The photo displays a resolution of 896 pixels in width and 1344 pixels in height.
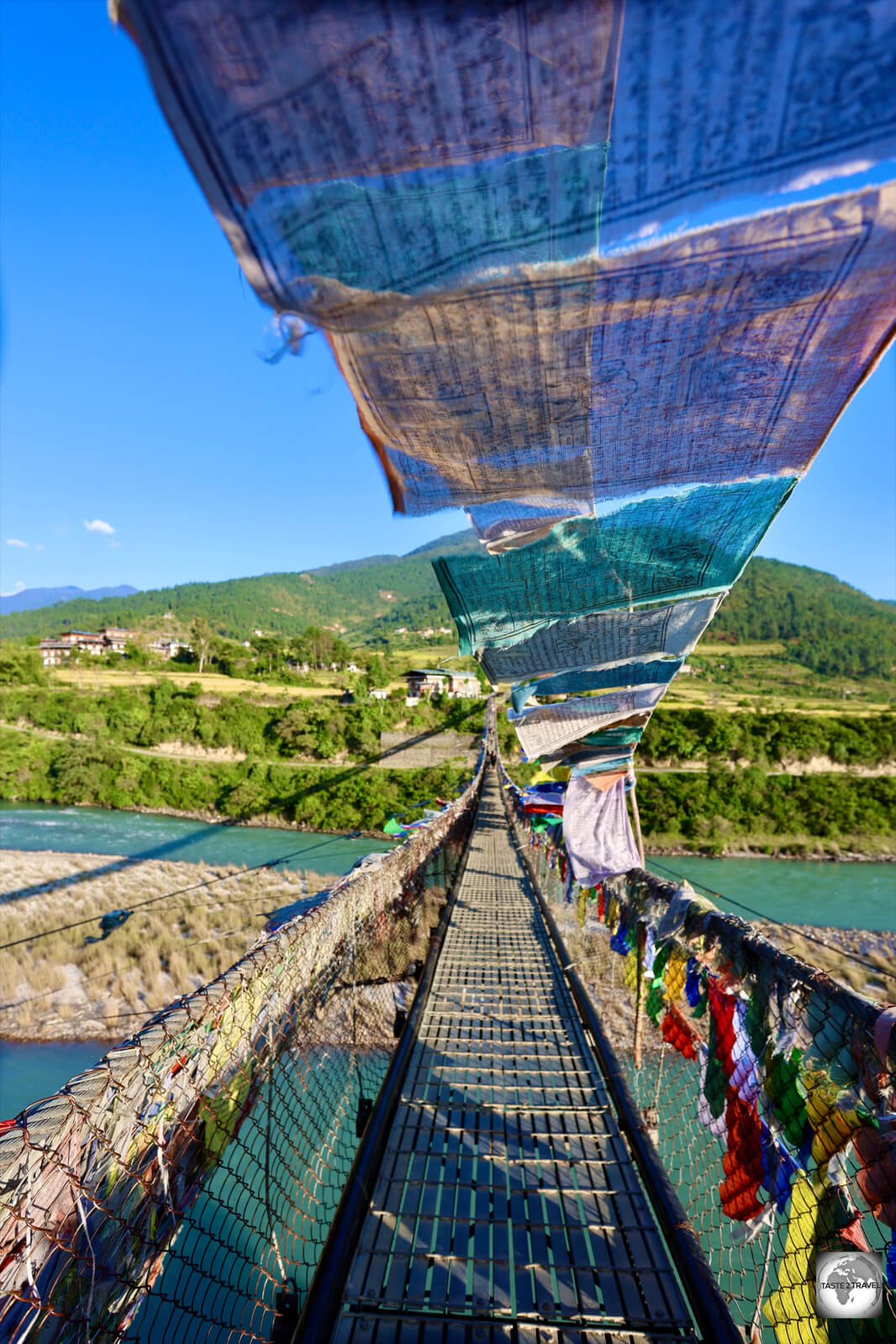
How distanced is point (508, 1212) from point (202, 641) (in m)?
46.7

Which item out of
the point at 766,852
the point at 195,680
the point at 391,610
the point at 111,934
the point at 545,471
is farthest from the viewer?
the point at 391,610

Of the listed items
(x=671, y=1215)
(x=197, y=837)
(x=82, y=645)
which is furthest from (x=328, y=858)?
(x=82, y=645)

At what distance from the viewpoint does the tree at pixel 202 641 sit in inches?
1746

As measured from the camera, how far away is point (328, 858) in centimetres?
1844

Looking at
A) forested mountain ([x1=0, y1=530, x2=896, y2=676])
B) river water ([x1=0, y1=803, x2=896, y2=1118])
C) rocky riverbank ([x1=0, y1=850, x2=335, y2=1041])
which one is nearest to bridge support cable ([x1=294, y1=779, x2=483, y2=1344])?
rocky riverbank ([x1=0, y1=850, x2=335, y2=1041])

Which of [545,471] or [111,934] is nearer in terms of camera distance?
[545,471]

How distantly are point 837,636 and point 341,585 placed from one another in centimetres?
11596

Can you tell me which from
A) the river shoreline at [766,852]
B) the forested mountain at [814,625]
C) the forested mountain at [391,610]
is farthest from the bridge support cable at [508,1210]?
the forested mountain at [814,625]

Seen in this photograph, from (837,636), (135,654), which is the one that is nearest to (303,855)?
(135,654)

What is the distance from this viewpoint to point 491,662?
9.29ft

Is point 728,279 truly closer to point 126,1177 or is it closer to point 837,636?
point 126,1177

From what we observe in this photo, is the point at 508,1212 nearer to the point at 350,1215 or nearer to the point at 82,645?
the point at 350,1215

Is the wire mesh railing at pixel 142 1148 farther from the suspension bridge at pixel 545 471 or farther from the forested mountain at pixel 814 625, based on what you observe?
the forested mountain at pixel 814 625

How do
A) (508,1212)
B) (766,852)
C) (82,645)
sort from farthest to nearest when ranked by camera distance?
(82,645)
(766,852)
(508,1212)
